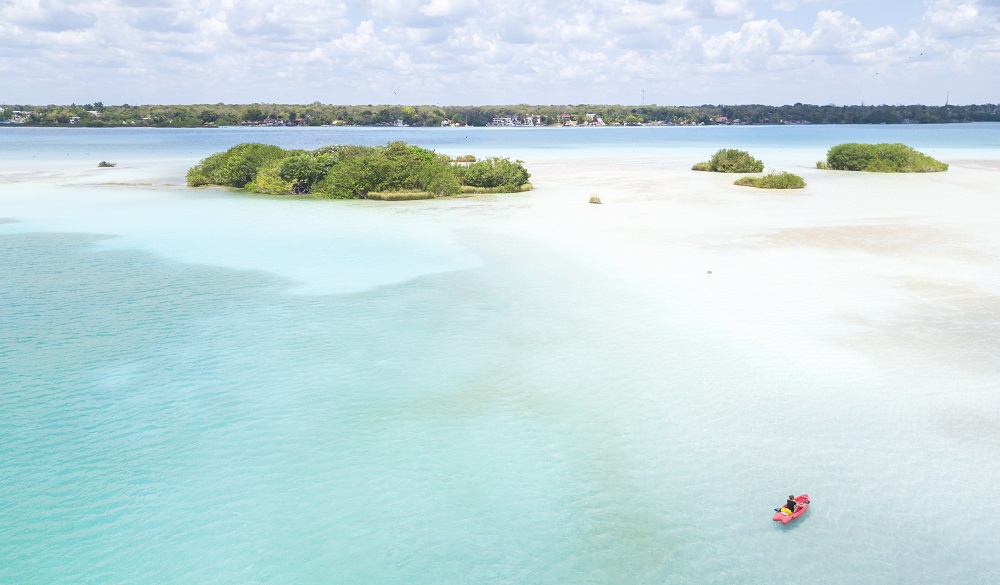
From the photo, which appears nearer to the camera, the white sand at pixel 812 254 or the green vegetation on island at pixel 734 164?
the white sand at pixel 812 254

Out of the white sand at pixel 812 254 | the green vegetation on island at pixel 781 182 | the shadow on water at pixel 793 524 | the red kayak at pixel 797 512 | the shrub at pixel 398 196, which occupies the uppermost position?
the green vegetation on island at pixel 781 182

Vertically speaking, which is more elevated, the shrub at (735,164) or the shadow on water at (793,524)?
the shrub at (735,164)

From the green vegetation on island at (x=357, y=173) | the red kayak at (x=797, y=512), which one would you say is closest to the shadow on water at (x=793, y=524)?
the red kayak at (x=797, y=512)

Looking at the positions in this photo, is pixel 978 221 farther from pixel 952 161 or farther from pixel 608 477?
pixel 952 161

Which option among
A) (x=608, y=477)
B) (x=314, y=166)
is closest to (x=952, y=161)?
(x=314, y=166)

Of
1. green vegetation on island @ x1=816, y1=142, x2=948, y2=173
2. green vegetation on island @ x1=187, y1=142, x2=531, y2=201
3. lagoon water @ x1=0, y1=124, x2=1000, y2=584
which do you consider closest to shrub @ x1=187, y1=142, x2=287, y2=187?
green vegetation on island @ x1=187, y1=142, x2=531, y2=201

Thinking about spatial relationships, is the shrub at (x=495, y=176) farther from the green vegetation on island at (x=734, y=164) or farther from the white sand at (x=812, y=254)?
the green vegetation on island at (x=734, y=164)
